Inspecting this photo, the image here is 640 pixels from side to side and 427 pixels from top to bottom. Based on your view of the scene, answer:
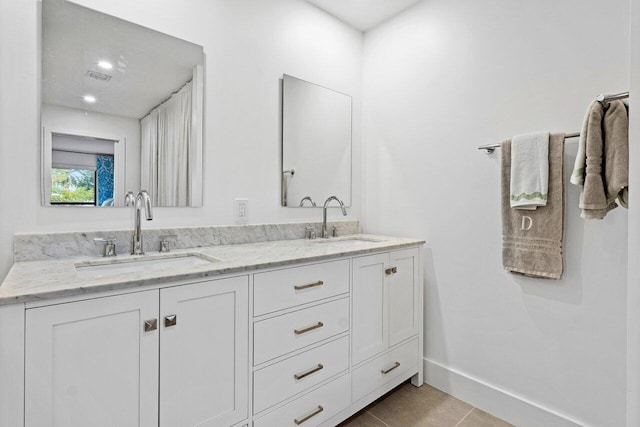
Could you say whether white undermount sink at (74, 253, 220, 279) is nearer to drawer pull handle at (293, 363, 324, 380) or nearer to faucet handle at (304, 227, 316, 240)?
drawer pull handle at (293, 363, 324, 380)

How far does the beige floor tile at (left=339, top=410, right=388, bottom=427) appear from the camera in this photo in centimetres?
166

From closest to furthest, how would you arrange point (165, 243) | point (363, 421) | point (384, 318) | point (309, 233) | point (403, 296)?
point (165, 243) < point (363, 421) < point (384, 318) < point (403, 296) < point (309, 233)

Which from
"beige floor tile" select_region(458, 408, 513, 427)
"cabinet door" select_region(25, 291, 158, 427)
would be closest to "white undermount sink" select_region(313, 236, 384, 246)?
"beige floor tile" select_region(458, 408, 513, 427)

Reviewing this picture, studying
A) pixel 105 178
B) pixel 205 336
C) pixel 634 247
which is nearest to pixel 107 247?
pixel 105 178

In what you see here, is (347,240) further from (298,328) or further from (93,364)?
(93,364)

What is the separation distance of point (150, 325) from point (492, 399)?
177cm

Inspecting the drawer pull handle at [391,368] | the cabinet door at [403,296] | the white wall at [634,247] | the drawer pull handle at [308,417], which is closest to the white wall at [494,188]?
the cabinet door at [403,296]

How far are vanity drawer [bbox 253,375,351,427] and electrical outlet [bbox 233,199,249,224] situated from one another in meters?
0.97

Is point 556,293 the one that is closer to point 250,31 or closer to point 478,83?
point 478,83

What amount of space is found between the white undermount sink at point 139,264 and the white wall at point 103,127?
0.36 meters

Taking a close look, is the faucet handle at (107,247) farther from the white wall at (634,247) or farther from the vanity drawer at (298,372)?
the white wall at (634,247)

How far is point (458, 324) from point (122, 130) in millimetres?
2081

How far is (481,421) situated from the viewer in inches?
67.1

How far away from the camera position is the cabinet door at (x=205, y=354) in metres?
1.06
